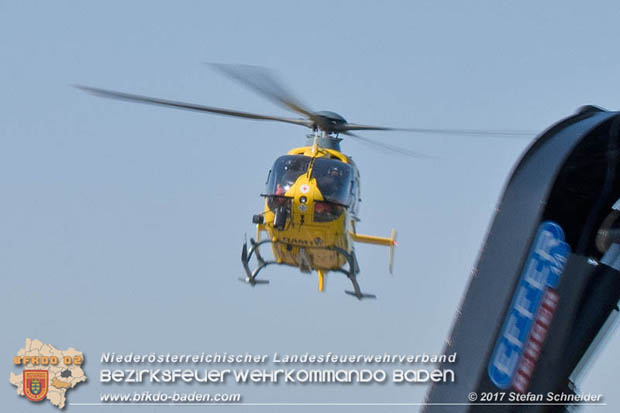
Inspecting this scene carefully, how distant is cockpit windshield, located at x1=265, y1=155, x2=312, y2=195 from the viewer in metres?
17.6

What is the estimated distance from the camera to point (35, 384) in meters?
10.3

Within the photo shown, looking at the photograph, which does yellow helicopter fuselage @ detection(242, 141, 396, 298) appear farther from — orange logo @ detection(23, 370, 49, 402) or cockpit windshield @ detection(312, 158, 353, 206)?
orange logo @ detection(23, 370, 49, 402)

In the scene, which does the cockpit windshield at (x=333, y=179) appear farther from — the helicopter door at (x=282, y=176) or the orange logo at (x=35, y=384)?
the orange logo at (x=35, y=384)

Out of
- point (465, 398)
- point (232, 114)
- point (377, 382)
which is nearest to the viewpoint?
point (465, 398)

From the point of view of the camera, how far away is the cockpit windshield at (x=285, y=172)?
1762cm

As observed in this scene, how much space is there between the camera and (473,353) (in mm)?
8656

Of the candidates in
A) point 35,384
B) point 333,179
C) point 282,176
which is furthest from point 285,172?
point 35,384

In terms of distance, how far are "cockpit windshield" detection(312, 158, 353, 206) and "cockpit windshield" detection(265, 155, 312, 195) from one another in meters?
0.32

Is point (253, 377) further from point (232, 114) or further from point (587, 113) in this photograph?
point (232, 114)

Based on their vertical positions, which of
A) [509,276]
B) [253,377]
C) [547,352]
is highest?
[509,276]

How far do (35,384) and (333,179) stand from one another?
30.0 ft

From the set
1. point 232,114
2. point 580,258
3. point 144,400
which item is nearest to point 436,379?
point 580,258

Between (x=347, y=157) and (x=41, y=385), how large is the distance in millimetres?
10896

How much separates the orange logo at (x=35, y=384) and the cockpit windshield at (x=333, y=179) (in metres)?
8.50
